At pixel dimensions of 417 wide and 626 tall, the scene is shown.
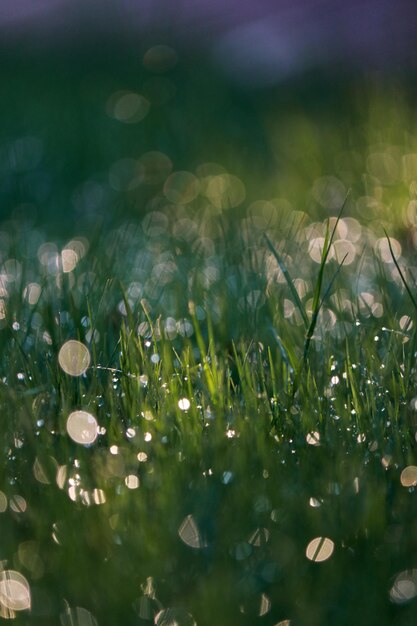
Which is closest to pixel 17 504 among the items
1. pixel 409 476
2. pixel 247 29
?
pixel 409 476

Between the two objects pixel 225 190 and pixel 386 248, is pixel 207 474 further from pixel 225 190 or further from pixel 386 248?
pixel 225 190

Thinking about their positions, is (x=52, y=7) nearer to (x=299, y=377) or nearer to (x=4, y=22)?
(x=4, y=22)

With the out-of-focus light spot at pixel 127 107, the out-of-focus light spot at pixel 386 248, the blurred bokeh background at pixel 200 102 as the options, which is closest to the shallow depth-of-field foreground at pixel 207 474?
the out-of-focus light spot at pixel 386 248

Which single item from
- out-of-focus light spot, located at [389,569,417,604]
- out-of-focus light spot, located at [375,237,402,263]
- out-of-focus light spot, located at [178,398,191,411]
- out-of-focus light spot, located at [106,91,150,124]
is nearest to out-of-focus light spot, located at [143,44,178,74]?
out-of-focus light spot, located at [106,91,150,124]

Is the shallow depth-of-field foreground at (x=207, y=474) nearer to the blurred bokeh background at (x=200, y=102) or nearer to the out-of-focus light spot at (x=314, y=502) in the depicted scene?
the out-of-focus light spot at (x=314, y=502)

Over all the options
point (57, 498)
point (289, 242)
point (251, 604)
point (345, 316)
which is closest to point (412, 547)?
point (251, 604)
